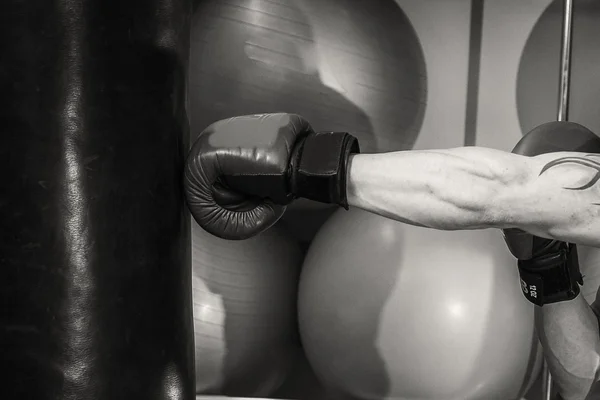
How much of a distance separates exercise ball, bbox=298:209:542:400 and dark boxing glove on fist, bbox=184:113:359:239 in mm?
445

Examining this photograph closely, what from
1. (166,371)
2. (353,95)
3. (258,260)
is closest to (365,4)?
(353,95)

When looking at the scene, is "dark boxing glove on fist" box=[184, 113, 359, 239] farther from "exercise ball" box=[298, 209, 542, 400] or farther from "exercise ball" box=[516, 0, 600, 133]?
"exercise ball" box=[516, 0, 600, 133]

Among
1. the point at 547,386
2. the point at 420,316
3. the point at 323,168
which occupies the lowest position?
the point at 547,386

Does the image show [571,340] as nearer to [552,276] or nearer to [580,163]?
[552,276]

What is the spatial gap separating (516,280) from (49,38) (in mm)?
860

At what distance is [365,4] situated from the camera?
1.25 metres

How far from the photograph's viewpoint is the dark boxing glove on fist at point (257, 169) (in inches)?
28.6

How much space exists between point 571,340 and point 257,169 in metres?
A: 0.70

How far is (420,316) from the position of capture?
45.1 inches

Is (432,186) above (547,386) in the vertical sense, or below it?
Result: above

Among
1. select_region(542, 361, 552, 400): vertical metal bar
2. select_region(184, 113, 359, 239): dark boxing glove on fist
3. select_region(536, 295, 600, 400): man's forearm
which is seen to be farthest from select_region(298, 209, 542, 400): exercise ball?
select_region(184, 113, 359, 239): dark boxing glove on fist

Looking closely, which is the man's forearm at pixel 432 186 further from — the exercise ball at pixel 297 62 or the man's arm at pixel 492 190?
the exercise ball at pixel 297 62

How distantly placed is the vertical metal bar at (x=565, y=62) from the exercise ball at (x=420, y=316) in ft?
0.97

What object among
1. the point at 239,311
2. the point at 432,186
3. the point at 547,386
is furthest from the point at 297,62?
the point at 547,386
